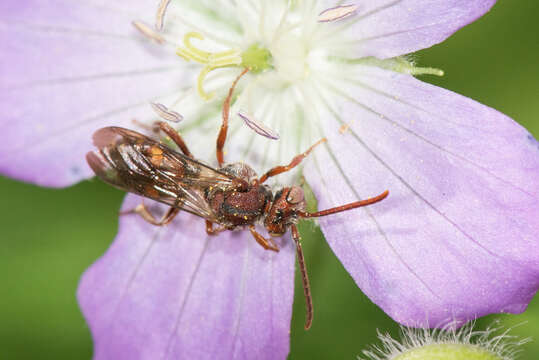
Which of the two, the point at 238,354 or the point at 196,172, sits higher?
the point at 196,172

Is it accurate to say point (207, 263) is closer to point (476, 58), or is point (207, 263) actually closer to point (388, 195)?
point (388, 195)

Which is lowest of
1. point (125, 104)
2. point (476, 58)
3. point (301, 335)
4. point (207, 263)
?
point (301, 335)

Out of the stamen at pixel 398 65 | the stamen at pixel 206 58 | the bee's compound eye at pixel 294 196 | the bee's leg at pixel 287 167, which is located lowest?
the bee's compound eye at pixel 294 196

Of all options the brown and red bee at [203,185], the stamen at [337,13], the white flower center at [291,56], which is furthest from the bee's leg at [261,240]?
the stamen at [337,13]

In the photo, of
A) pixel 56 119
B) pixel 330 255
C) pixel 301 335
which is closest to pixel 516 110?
pixel 330 255

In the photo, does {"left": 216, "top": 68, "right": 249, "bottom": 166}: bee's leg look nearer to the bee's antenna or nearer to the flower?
the bee's antenna

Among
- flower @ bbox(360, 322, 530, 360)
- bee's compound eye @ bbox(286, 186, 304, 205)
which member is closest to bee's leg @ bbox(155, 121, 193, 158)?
bee's compound eye @ bbox(286, 186, 304, 205)

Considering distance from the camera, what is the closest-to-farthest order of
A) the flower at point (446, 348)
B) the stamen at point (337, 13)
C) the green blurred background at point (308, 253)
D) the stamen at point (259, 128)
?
1. the flower at point (446, 348)
2. the stamen at point (337, 13)
3. the stamen at point (259, 128)
4. the green blurred background at point (308, 253)

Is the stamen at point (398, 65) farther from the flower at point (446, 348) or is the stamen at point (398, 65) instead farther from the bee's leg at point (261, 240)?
the flower at point (446, 348)
